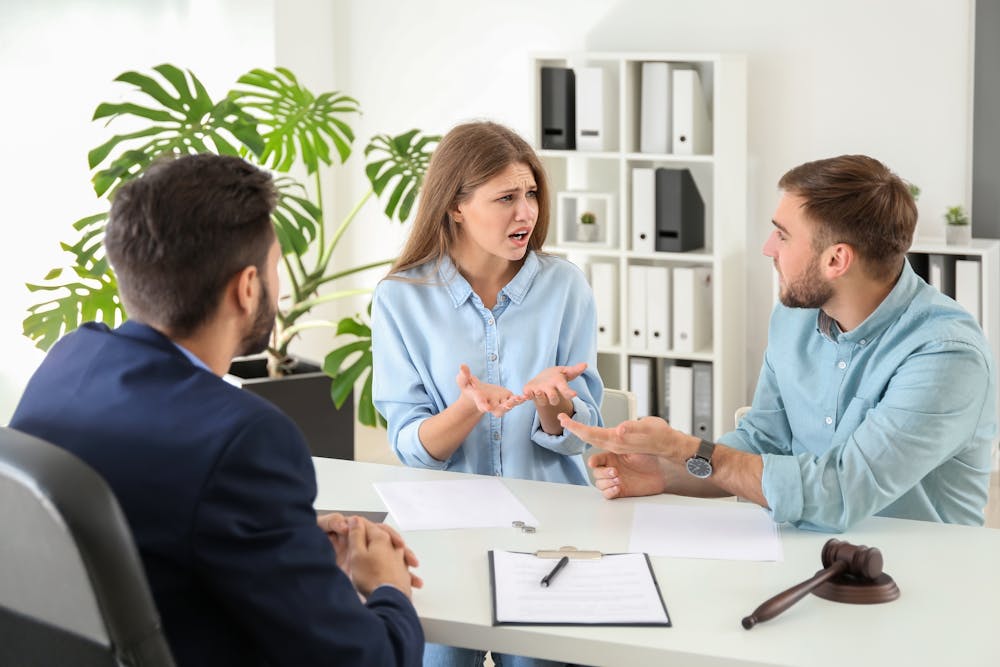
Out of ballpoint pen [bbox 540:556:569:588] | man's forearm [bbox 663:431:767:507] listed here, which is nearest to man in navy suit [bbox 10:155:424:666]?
ballpoint pen [bbox 540:556:569:588]

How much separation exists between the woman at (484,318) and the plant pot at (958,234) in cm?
233

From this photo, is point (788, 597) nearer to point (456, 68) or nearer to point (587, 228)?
point (587, 228)

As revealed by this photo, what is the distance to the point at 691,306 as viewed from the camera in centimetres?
475

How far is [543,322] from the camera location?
8.37 ft

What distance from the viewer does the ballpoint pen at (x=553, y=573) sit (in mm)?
1770

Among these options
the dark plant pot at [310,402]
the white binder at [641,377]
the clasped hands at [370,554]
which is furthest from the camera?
the white binder at [641,377]

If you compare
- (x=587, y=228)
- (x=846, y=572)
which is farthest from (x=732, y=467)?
(x=587, y=228)

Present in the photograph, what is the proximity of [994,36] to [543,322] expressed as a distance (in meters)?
2.84

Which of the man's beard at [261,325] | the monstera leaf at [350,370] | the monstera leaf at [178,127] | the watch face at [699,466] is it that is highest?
the monstera leaf at [178,127]

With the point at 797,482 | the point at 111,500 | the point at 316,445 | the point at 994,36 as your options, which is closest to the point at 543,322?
the point at 797,482

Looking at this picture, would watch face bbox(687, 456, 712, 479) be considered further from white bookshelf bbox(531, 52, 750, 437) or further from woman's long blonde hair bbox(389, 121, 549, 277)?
white bookshelf bbox(531, 52, 750, 437)

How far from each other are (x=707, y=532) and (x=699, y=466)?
14cm

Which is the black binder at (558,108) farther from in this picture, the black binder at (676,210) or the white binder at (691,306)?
the white binder at (691,306)

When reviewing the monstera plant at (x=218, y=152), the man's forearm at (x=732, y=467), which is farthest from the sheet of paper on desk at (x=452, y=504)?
the monstera plant at (x=218, y=152)
